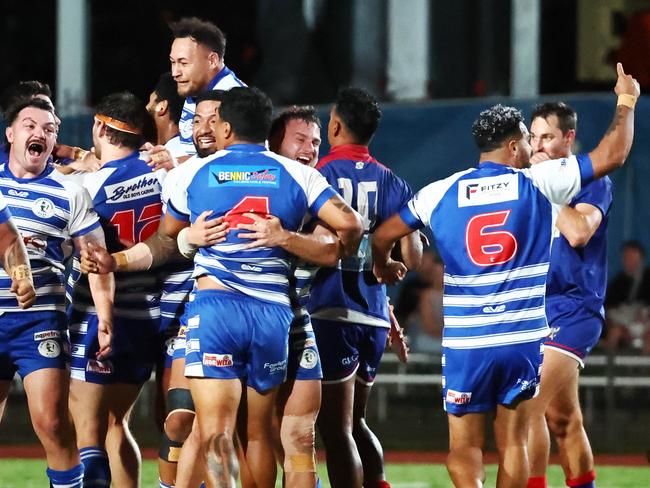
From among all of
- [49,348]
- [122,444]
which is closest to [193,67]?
[49,348]

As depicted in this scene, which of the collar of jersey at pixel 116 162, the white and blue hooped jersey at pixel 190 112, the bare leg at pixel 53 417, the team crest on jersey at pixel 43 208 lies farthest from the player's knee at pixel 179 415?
the white and blue hooped jersey at pixel 190 112

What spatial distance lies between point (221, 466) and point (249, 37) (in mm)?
13181

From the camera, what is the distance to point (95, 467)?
7.02m

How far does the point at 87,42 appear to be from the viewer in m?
16.9

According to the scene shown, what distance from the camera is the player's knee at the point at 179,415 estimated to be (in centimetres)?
701

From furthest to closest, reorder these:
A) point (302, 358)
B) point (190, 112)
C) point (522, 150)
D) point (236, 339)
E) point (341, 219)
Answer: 1. point (190, 112)
2. point (522, 150)
3. point (302, 358)
4. point (341, 219)
5. point (236, 339)

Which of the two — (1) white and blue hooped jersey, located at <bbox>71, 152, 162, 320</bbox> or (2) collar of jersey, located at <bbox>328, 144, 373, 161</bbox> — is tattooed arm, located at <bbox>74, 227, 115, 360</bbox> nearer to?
(1) white and blue hooped jersey, located at <bbox>71, 152, 162, 320</bbox>

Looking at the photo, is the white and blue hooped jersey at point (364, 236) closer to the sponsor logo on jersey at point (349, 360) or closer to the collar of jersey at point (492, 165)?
the sponsor logo on jersey at point (349, 360)

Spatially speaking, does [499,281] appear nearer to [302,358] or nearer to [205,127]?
[302,358]

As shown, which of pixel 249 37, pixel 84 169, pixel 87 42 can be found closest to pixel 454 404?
pixel 84 169

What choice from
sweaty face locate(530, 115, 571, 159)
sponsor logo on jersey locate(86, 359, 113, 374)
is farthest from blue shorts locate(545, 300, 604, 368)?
sponsor logo on jersey locate(86, 359, 113, 374)

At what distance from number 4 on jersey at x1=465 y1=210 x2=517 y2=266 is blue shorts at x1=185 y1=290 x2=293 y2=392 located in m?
0.98

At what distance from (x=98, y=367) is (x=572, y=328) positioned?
260 cm

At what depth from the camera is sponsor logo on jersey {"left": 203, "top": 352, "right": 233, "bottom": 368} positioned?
6.23 m
